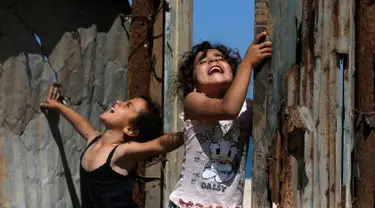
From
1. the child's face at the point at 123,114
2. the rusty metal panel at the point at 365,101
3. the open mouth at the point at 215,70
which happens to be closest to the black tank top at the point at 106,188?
the child's face at the point at 123,114

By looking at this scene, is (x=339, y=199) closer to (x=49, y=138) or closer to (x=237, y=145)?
(x=237, y=145)

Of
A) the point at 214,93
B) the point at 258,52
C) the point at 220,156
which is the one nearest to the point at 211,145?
the point at 220,156

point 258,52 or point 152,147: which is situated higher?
point 258,52

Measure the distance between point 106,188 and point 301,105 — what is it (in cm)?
127

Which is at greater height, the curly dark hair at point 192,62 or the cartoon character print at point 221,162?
the curly dark hair at point 192,62

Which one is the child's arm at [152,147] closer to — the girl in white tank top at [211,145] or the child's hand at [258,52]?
the girl in white tank top at [211,145]

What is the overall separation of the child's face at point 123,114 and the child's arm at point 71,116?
22 centimetres

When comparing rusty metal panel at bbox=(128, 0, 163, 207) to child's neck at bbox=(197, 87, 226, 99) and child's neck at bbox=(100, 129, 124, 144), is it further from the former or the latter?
child's neck at bbox=(197, 87, 226, 99)

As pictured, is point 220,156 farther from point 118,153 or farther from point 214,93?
point 118,153

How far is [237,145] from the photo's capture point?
2.72 meters

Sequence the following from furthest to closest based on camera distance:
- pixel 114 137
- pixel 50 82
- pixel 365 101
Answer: pixel 50 82, pixel 114 137, pixel 365 101

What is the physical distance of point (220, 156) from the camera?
2.70 m

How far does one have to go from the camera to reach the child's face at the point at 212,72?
2707 mm

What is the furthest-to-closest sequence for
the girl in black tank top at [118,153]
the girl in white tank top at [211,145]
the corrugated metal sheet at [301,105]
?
the girl in black tank top at [118,153], the girl in white tank top at [211,145], the corrugated metal sheet at [301,105]
